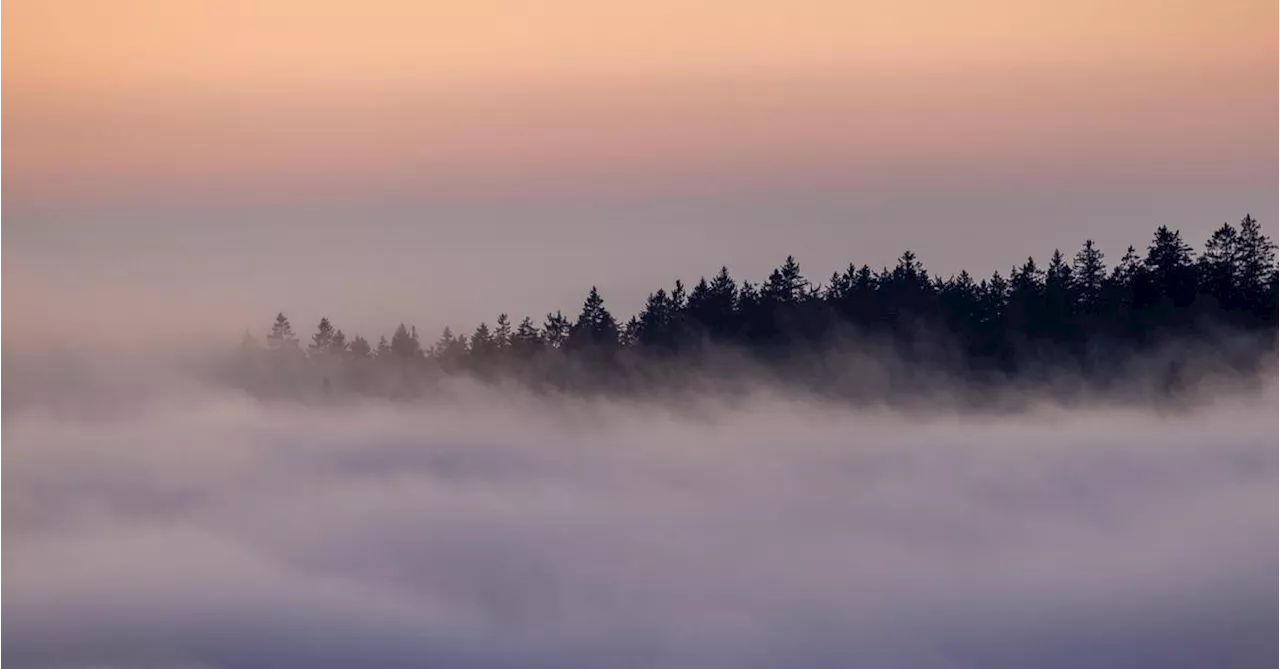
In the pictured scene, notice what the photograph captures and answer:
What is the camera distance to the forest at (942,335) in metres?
101

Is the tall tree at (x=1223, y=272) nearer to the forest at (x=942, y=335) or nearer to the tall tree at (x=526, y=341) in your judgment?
the forest at (x=942, y=335)

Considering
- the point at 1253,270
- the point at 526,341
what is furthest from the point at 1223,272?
the point at 526,341

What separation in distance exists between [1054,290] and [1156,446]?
37.9m

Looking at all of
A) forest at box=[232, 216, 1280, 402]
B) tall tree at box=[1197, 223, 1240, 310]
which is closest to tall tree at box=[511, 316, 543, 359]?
forest at box=[232, 216, 1280, 402]

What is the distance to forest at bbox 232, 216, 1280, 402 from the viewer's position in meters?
101

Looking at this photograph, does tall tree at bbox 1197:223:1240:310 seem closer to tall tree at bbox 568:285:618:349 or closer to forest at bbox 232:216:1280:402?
forest at bbox 232:216:1280:402

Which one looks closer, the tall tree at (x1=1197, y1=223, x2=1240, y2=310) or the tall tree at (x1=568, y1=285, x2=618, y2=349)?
the tall tree at (x1=1197, y1=223, x2=1240, y2=310)

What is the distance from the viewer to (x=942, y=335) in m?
119

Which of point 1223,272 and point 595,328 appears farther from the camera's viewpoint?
point 595,328

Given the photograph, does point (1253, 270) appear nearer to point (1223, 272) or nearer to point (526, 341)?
point (1223, 272)

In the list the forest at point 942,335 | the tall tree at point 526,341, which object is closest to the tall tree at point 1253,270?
the forest at point 942,335

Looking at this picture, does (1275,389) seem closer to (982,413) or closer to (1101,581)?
(982,413)

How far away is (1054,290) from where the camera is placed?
11250cm

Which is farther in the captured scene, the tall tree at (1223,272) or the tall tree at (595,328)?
the tall tree at (595,328)
